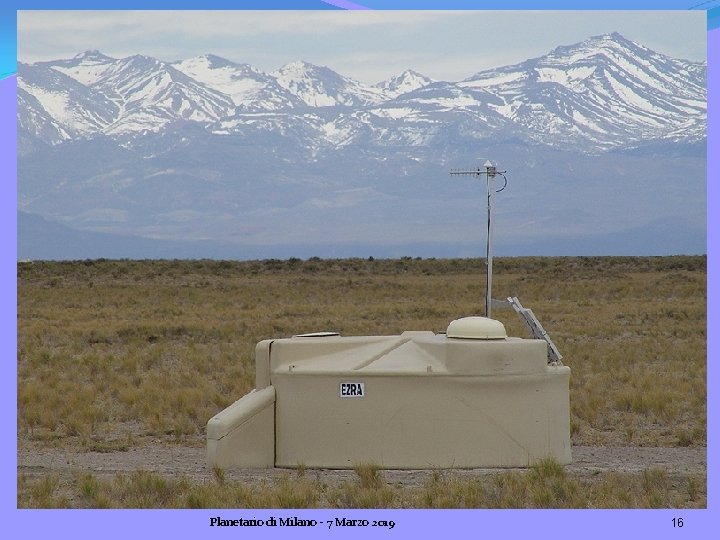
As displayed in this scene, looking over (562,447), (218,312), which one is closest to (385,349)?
(562,447)

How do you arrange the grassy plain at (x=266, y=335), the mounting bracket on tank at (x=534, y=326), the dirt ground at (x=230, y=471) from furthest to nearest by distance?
the grassy plain at (x=266, y=335) < the mounting bracket on tank at (x=534, y=326) < the dirt ground at (x=230, y=471)

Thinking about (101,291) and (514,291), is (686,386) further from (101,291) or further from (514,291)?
(101,291)

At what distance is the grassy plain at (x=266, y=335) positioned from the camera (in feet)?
52.0

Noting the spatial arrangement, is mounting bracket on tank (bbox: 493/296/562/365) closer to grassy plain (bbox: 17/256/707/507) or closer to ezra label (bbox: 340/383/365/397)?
grassy plain (bbox: 17/256/707/507)

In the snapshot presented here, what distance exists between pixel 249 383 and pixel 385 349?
26.0ft

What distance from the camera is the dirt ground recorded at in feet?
37.9

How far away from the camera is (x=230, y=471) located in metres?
11.7

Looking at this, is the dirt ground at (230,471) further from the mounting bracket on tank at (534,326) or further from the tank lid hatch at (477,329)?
the tank lid hatch at (477,329)

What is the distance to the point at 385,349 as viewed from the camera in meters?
12.2

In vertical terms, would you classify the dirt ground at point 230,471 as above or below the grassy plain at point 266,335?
below

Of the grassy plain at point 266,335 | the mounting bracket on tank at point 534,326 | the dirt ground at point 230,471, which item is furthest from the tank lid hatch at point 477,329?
the grassy plain at point 266,335

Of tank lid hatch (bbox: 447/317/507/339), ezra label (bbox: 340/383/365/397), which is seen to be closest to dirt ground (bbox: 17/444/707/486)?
ezra label (bbox: 340/383/365/397)

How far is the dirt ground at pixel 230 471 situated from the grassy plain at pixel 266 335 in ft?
1.51

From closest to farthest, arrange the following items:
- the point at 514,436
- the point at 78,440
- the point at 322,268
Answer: the point at 514,436 → the point at 78,440 → the point at 322,268
